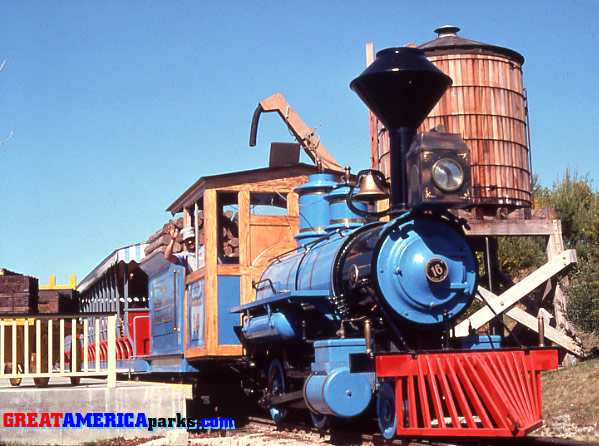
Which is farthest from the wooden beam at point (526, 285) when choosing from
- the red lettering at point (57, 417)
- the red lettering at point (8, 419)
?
the red lettering at point (8, 419)

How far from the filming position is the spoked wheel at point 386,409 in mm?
7648

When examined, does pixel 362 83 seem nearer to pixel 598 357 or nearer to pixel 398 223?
pixel 398 223

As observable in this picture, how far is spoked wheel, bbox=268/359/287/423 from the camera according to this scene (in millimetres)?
10422

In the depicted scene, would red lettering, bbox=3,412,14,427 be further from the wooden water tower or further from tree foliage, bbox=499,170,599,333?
tree foliage, bbox=499,170,599,333

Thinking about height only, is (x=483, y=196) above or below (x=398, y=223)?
above

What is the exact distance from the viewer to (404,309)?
8.13 meters

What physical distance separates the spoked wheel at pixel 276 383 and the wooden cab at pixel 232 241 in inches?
35.4

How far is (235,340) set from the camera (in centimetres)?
1145

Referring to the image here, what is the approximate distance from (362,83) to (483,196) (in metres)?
5.23

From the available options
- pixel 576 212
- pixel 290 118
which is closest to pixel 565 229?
pixel 576 212

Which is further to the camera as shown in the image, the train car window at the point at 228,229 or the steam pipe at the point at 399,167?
the train car window at the point at 228,229

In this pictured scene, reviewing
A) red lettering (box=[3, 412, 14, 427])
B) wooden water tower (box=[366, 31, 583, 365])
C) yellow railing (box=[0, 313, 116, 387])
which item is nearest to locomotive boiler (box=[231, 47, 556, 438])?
yellow railing (box=[0, 313, 116, 387])

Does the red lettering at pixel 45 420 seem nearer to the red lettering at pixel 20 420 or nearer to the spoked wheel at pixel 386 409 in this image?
the red lettering at pixel 20 420

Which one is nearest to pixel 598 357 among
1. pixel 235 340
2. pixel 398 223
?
pixel 235 340
